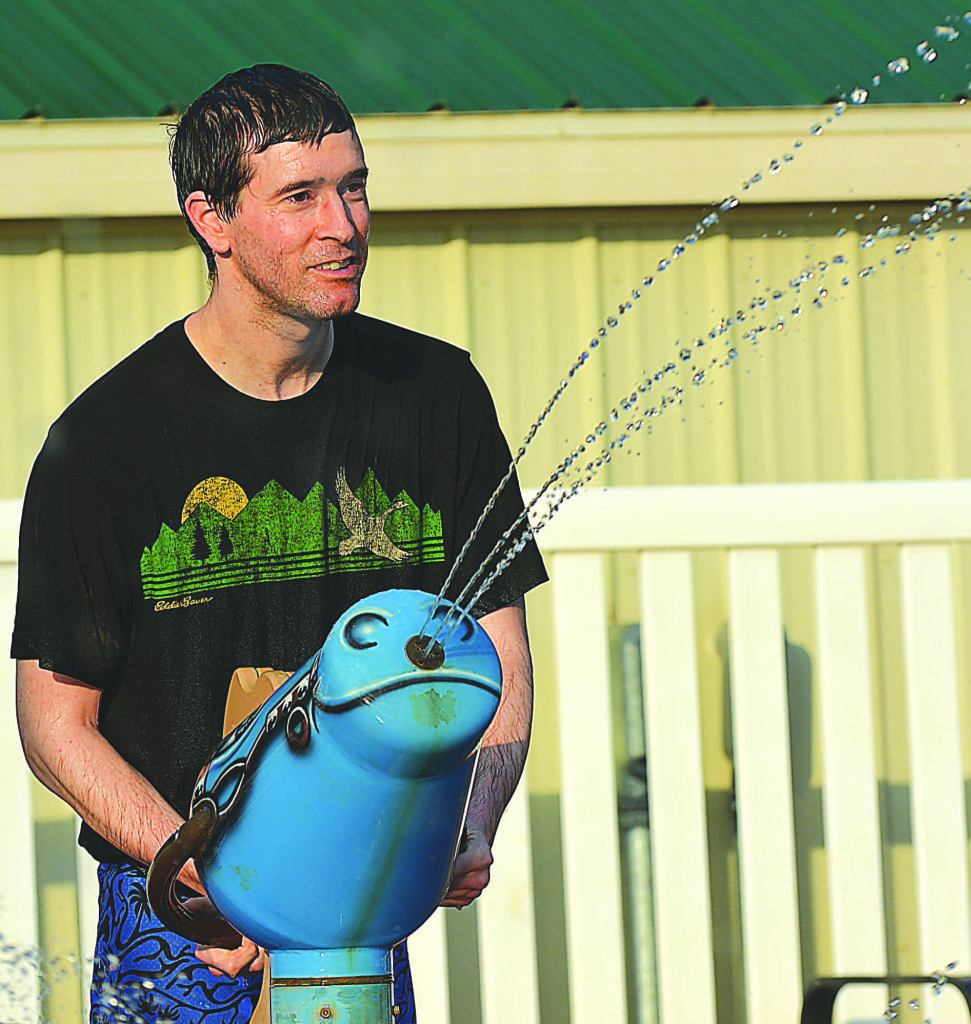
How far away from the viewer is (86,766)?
175 cm

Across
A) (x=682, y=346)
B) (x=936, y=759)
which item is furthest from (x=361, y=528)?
(x=682, y=346)

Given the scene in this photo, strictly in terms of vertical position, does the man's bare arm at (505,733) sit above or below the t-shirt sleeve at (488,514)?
below

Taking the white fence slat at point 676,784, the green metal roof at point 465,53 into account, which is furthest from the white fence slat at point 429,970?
the green metal roof at point 465,53

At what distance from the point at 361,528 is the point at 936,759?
1.43 meters

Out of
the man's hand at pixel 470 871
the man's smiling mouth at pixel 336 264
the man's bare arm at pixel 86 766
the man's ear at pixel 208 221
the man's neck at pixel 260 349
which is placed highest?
the man's ear at pixel 208 221

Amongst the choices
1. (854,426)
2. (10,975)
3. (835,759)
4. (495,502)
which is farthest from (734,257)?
(10,975)

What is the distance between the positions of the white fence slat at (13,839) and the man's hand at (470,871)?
4.43 ft

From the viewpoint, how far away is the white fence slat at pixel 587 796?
2629 millimetres

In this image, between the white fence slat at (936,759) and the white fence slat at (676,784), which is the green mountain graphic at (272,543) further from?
the white fence slat at (936,759)

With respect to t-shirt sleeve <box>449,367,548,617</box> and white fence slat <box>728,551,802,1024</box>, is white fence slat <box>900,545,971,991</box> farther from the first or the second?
t-shirt sleeve <box>449,367,548,617</box>

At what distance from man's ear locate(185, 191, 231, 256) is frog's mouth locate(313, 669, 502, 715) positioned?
2.77 feet

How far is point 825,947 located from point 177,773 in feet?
6.43

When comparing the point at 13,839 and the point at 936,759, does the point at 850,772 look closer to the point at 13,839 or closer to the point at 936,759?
the point at 936,759

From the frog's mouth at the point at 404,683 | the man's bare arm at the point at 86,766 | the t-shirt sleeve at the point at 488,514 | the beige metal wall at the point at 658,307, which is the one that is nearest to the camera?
the frog's mouth at the point at 404,683
